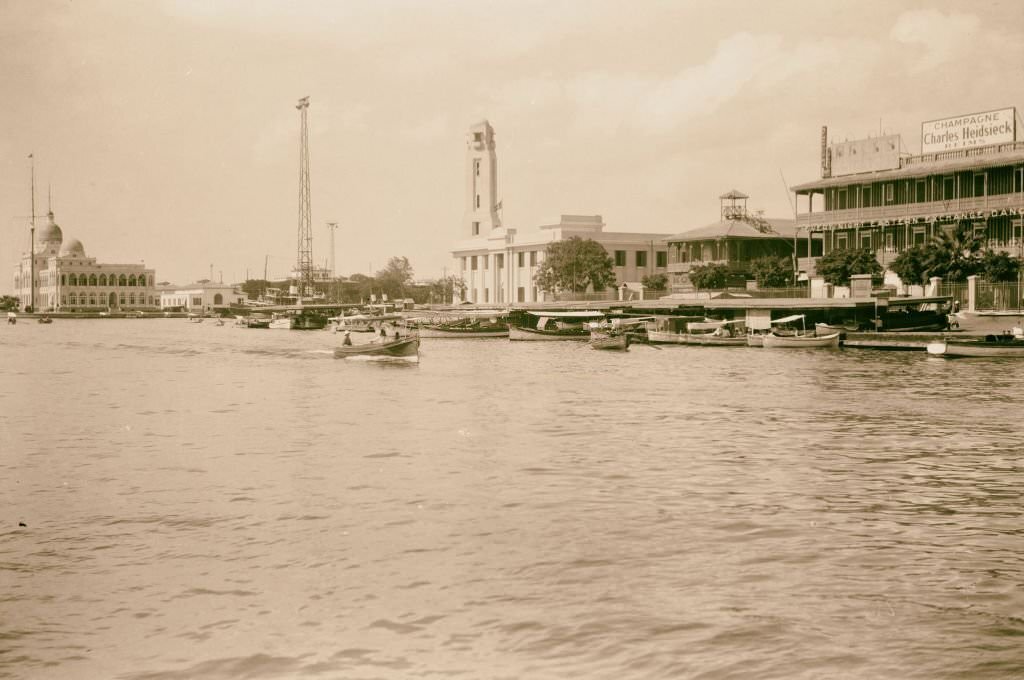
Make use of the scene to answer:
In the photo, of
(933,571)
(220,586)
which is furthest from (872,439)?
(220,586)

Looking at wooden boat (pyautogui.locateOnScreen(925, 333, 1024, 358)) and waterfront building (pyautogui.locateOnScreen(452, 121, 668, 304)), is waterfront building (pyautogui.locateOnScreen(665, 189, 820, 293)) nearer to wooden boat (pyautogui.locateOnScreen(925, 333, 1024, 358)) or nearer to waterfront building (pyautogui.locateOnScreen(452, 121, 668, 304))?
waterfront building (pyautogui.locateOnScreen(452, 121, 668, 304))

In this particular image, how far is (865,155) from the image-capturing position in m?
93.8

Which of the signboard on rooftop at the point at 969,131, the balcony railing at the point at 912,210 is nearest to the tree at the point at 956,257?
the balcony railing at the point at 912,210

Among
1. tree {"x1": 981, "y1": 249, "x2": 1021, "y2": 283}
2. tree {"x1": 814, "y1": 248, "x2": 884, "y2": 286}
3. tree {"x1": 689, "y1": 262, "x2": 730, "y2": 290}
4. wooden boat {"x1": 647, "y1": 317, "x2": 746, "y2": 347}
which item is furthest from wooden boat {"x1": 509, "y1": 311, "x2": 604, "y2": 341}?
tree {"x1": 981, "y1": 249, "x2": 1021, "y2": 283}

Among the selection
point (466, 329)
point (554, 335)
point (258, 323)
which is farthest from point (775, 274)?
point (258, 323)

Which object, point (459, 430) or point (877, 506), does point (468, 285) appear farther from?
point (877, 506)

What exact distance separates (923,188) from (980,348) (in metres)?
30.9

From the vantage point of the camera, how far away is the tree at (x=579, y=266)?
124 m

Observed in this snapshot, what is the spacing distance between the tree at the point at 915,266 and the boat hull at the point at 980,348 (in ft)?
53.4

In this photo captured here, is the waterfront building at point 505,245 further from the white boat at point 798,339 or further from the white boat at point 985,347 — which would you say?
the white boat at point 985,347

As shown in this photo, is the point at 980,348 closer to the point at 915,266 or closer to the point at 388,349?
the point at 915,266

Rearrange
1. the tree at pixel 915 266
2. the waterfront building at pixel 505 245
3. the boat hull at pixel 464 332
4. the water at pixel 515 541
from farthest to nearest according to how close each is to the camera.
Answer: the waterfront building at pixel 505 245 < the boat hull at pixel 464 332 < the tree at pixel 915 266 < the water at pixel 515 541

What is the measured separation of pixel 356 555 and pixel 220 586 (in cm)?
244

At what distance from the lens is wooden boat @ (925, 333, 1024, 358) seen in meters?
58.6
